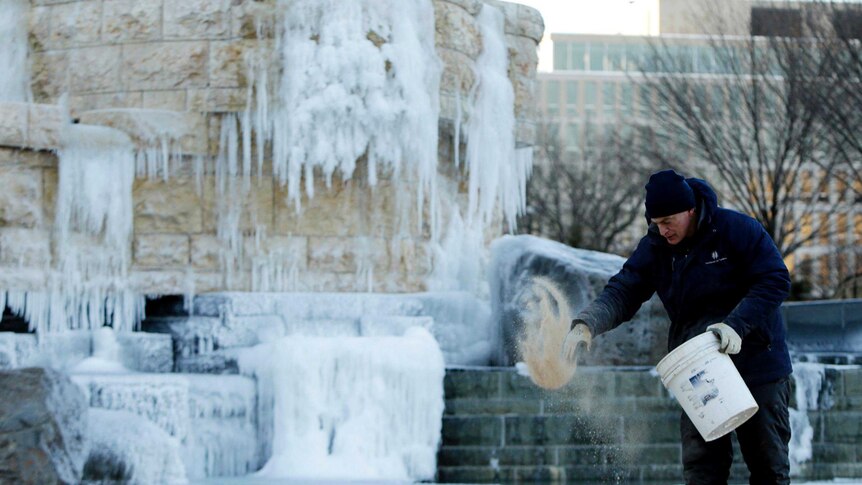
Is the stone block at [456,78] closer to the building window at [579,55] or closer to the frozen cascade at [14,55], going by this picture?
the frozen cascade at [14,55]

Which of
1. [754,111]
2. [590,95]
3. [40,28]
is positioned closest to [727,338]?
[40,28]

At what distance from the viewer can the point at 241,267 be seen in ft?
41.7

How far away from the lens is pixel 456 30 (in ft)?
44.4

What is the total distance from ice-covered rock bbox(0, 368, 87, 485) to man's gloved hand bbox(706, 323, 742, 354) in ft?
12.4

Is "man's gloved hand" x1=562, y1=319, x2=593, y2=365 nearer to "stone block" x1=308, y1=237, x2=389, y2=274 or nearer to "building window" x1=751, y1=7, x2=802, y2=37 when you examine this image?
"stone block" x1=308, y1=237, x2=389, y2=274

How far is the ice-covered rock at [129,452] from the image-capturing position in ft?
28.4

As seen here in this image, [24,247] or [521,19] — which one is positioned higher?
[521,19]

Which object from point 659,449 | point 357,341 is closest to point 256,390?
point 357,341

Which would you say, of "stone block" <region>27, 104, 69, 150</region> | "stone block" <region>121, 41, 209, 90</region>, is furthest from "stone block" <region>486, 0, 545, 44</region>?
"stone block" <region>27, 104, 69, 150</region>

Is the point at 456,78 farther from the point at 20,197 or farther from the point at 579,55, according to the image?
the point at 579,55

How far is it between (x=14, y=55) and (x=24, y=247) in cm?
244

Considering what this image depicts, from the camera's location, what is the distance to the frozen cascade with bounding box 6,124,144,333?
1200cm

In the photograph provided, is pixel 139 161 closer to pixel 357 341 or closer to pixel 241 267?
pixel 241 267

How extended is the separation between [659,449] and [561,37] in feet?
224
